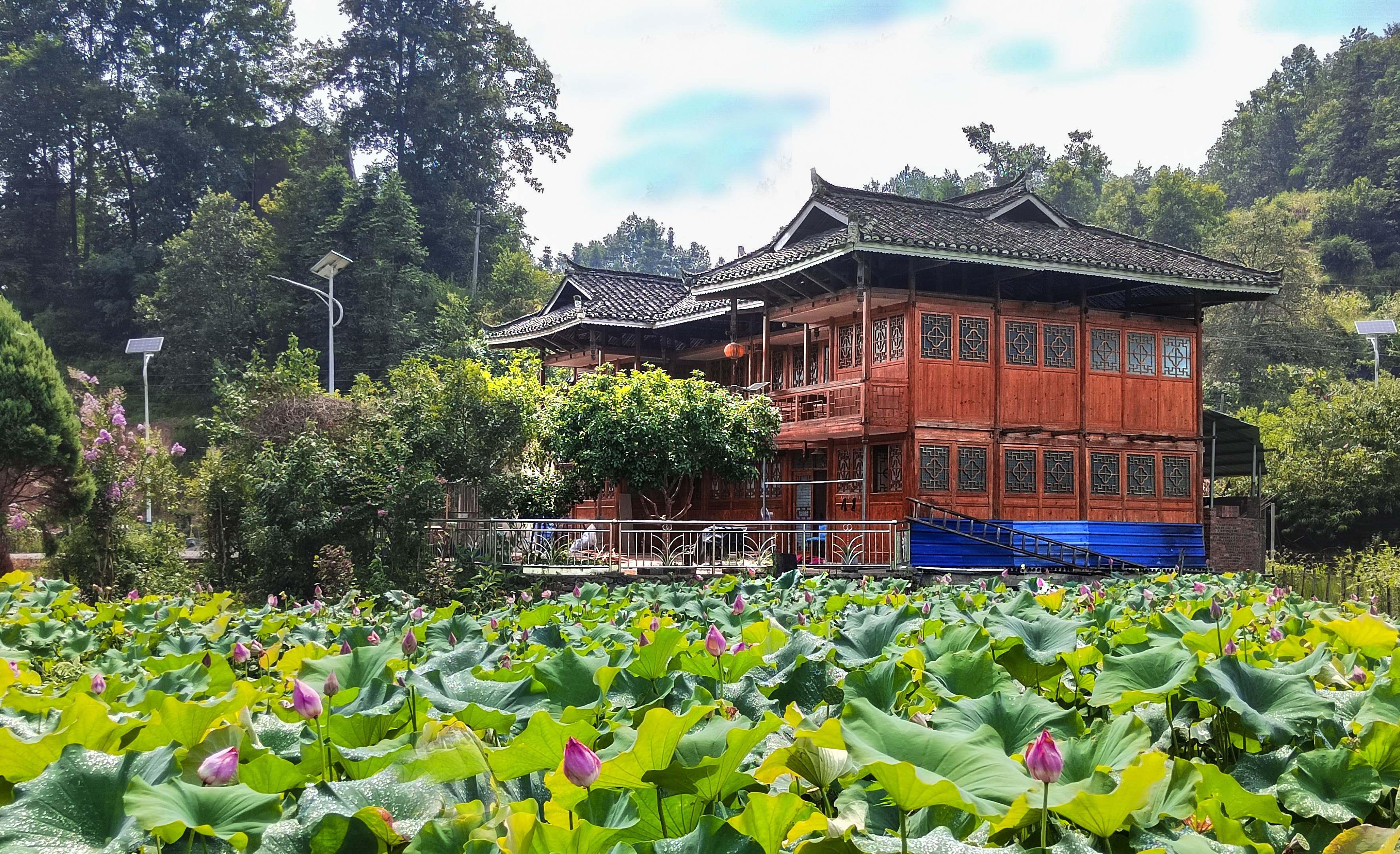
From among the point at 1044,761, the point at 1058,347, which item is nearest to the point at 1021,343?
the point at 1058,347

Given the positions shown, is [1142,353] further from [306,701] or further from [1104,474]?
[306,701]

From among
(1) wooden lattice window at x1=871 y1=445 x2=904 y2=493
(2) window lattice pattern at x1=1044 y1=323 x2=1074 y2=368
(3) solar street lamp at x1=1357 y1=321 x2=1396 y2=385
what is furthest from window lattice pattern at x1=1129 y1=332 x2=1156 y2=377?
(3) solar street lamp at x1=1357 y1=321 x2=1396 y2=385

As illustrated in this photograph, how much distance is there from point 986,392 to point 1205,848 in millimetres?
18398

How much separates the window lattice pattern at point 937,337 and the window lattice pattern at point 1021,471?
6.76 ft

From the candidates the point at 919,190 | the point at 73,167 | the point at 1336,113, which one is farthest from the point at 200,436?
the point at 1336,113

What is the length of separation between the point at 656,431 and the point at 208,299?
33.1 m

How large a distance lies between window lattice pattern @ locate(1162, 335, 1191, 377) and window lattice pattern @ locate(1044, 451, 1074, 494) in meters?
2.96

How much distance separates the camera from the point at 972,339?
19.4 m

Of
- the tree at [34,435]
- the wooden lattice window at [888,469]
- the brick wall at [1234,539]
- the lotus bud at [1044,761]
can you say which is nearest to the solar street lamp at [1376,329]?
the brick wall at [1234,539]

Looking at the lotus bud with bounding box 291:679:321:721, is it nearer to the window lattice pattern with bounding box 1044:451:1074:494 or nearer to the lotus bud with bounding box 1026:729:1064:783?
the lotus bud with bounding box 1026:729:1064:783

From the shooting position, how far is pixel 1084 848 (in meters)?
1.50

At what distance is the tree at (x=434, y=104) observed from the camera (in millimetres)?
54656

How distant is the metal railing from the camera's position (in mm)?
16781

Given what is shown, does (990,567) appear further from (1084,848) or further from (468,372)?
(1084,848)
